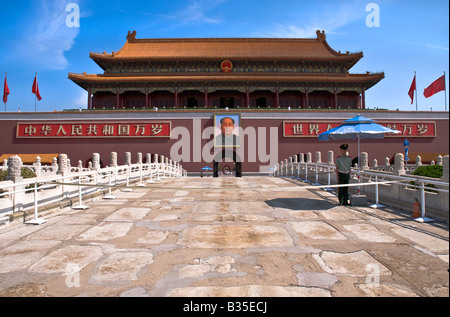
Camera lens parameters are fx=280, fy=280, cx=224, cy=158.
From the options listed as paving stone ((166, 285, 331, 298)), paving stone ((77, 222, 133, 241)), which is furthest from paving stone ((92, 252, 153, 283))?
paving stone ((77, 222, 133, 241))

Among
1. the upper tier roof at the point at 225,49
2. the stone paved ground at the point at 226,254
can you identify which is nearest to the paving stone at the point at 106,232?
the stone paved ground at the point at 226,254

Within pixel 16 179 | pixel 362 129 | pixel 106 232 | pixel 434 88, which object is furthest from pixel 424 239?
pixel 434 88

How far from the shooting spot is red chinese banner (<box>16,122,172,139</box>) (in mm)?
25016

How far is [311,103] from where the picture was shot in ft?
100

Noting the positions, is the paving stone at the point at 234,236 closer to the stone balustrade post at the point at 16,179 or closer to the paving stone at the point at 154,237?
the paving stone at the point at 154,237

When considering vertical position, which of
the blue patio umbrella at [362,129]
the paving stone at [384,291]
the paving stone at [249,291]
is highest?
the blue patio umbrella at [362,129]

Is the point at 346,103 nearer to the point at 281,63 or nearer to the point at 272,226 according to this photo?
the point at 281,63

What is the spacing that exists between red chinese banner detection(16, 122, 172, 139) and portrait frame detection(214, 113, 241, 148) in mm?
4153

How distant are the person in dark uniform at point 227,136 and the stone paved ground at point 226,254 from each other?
18408mm

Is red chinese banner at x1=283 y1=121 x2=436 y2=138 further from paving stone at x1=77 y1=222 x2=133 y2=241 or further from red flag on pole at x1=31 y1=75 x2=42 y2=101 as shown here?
red flag on pole at x1=31 y1=75 x2=42 y2=101

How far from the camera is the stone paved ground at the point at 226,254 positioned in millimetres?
2881

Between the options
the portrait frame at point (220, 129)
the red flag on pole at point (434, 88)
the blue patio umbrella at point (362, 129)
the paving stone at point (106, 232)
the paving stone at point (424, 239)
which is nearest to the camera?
the paving stone at point (424, 239)

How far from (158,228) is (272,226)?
213 cm
